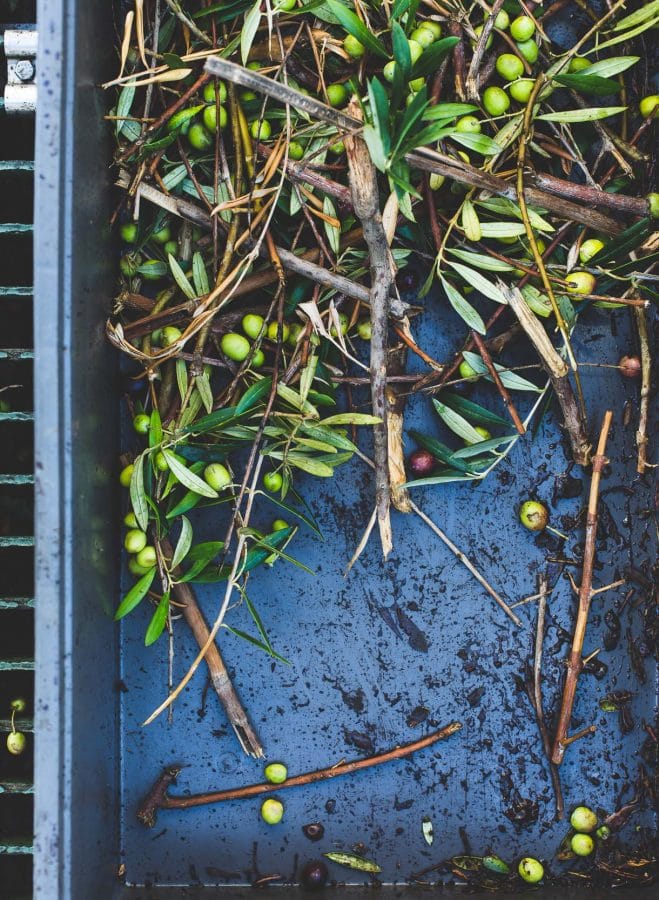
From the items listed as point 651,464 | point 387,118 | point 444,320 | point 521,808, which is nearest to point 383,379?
point 444,320

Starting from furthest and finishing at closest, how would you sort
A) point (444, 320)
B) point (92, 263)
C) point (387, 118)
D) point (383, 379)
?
point (444, 320) → point (383, 379) → point (92, 263) → point (387, 118)

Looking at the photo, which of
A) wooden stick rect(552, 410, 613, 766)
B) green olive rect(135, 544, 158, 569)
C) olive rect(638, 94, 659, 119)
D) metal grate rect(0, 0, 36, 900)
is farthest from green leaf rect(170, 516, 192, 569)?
olive rect(638, 94, 659, 119)

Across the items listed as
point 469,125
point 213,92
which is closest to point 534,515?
point 469,125

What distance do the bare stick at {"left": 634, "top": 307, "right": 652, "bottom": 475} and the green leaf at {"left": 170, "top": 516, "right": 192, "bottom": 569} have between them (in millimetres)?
774

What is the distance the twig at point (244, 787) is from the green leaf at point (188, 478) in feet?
1.67

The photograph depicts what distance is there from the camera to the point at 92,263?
3.61ft

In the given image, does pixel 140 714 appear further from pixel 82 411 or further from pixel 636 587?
pixel 636 587

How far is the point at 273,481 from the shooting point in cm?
122

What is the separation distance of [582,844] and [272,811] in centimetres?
53

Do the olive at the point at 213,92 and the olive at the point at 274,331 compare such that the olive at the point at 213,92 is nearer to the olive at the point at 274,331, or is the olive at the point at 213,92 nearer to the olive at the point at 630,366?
the olive at the point at 274,331

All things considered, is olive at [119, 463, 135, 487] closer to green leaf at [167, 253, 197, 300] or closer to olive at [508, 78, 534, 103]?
green leaf at [167, 253, 197, 300]

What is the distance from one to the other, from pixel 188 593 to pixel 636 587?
777 mm

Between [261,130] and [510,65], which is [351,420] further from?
[510,65]

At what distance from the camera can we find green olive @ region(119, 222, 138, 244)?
121 centimetres
